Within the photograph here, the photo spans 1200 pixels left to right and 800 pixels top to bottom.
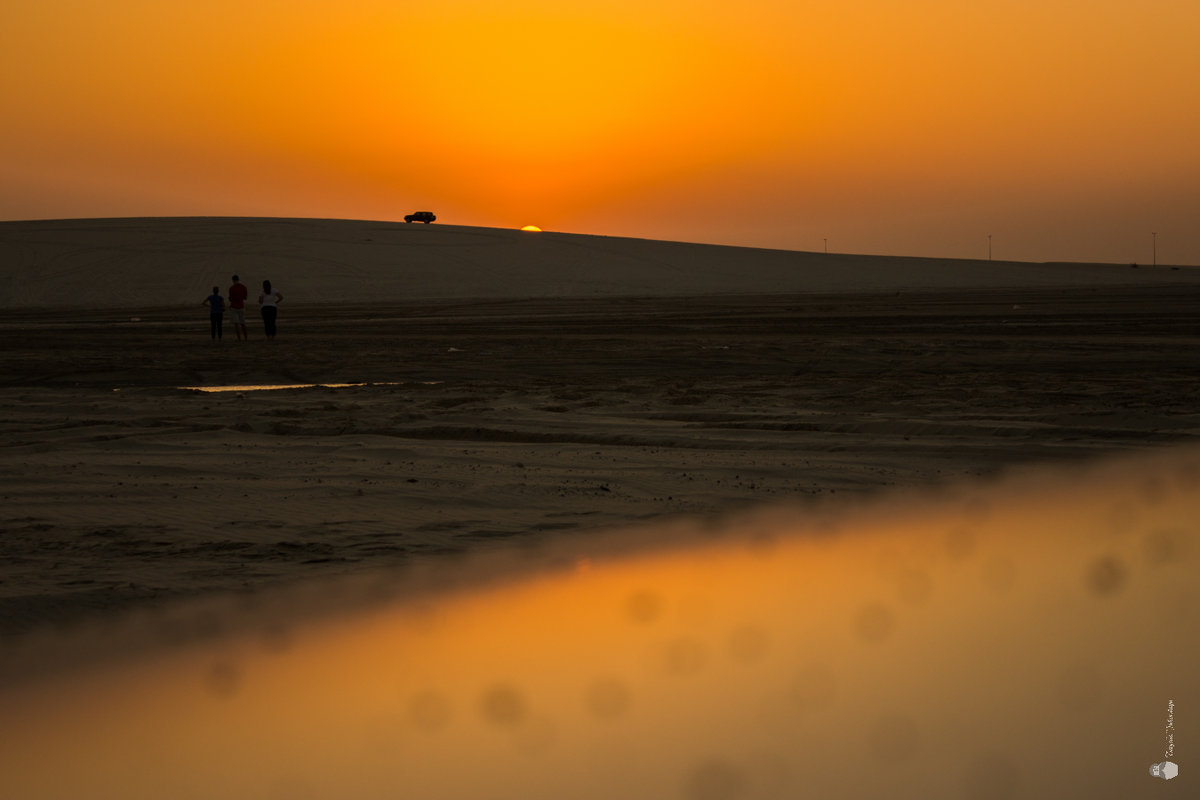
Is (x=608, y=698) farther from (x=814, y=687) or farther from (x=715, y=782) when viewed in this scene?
(x=715, y=782)

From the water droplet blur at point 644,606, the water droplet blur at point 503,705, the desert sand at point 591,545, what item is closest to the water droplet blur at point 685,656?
the desert sand at point 591,545

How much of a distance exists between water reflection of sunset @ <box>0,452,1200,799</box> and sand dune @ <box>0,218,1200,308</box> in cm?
6013

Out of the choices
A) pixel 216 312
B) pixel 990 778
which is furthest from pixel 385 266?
pixel 990 778

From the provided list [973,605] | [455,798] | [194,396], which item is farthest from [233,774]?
[194,396]

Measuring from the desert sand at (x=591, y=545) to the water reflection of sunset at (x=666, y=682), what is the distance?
0.02 meters

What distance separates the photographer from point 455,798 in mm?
3811

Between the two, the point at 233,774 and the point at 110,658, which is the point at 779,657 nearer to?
the point at 233,774

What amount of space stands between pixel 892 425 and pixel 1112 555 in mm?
5004

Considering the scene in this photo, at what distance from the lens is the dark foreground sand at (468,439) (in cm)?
706

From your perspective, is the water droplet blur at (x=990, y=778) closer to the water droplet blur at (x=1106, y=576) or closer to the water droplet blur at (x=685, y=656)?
the water droplet blur at (x=685, y=656)

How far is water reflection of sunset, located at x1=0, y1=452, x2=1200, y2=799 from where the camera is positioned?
396 cm

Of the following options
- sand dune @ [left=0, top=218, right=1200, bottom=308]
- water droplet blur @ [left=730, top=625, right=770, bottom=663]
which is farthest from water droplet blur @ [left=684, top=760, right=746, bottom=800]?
sand dune @ [left=0, top=218, right=1200, bottom=308]

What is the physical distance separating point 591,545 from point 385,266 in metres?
81.1

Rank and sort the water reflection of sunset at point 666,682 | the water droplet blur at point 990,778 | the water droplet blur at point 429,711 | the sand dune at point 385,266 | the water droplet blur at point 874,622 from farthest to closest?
the sand dune at point 385,266
the water droplet blur at point 874,622
the water droplet blur at point 429,711
the water reflection of sunset at point 666,682
the water droplet blur at point 990,778
